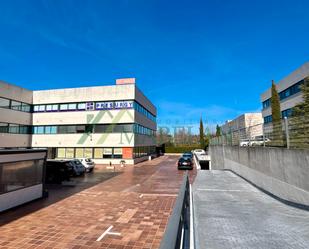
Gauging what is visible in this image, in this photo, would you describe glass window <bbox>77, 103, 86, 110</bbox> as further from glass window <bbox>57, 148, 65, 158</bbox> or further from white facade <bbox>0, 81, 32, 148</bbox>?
white facade <bbox>0, 81, 32, 148</bbox>

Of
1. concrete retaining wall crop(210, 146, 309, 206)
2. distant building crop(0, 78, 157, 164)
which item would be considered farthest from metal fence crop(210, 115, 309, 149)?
distant building crop(0, 78, 157, 164)

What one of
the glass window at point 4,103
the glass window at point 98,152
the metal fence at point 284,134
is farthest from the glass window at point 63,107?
the metal fence at point 284,134

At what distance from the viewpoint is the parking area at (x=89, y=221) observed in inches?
243

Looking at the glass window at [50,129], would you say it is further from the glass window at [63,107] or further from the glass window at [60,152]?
the glass window at [63,107]

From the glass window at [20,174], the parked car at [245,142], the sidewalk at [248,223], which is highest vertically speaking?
the parked car at [245,142]

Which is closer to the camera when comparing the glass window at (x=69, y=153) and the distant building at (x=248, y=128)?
the distant building at (x=248, y=128)

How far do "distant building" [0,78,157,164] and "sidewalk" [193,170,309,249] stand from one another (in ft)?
75.9

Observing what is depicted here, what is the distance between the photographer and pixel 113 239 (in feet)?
20.8

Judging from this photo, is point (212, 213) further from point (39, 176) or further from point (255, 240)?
point (39, 176)

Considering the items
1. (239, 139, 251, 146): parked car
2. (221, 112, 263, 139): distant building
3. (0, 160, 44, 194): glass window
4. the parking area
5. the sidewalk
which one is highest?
(221, 112, 263, 139): distant building

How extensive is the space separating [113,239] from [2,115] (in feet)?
98.2

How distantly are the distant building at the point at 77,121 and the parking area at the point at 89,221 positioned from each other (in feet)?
61.6

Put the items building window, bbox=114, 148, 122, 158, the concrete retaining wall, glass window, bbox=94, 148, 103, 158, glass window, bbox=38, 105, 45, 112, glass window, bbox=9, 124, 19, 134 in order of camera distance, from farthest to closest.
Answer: glass window, bbox=38, 105, 45, 112 < glass window, bbox=94, 148, 103, 158 < building window, bbox=114, 148, 122, 158 < glass window, bbox=9, 124, 19, 134 < the concrete retaining wall

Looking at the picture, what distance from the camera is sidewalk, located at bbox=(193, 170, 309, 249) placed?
4734 millimetres
